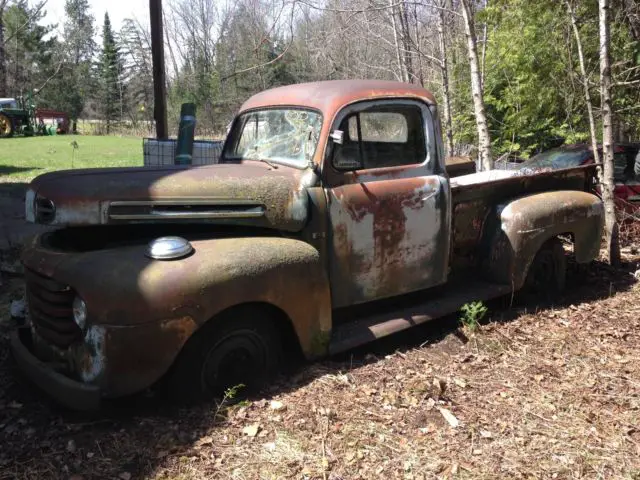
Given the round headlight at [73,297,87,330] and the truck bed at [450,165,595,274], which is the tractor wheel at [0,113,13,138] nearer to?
the truck bed at [450,165,595,274]

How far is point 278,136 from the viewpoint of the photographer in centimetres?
419

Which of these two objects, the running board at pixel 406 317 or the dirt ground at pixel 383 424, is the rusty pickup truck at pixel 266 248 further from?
the dirt ground at pixel 383 424

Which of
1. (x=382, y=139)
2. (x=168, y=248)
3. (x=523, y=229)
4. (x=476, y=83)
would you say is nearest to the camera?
(x=168, y=248)

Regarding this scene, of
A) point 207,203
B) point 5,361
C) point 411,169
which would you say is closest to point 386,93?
point 411,169

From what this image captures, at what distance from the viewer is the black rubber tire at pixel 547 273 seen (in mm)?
5204

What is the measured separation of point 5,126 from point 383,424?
3575 cm

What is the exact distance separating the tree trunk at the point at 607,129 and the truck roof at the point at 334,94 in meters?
2.64

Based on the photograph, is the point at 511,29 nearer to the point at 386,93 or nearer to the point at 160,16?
the point at 160,16

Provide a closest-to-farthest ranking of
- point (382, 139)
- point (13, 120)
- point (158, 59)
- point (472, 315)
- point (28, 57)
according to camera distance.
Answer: point (382, 139)
point (472, 315)
point (158, 59)
point (13, 120)
point (28, 57)

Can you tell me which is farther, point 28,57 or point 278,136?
point 28,57

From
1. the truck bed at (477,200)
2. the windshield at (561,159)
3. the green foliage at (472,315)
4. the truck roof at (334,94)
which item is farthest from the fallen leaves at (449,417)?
the windshield at (561,159)

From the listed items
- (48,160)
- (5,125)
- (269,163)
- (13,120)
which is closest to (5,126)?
(5,125)

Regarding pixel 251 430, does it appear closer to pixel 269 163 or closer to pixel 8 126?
pixel 269 163

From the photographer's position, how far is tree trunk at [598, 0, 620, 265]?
582 centimetres
